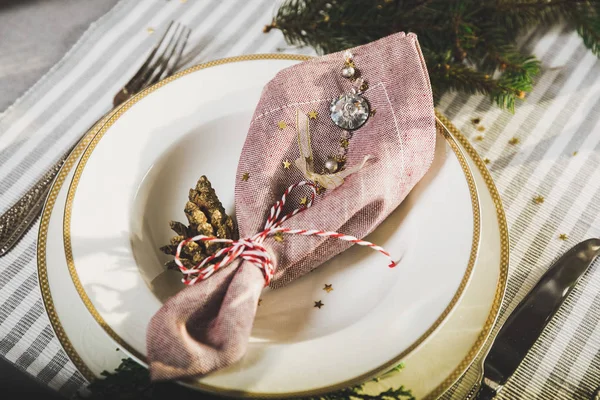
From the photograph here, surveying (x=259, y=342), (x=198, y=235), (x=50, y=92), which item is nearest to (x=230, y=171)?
(x=198, y=235)

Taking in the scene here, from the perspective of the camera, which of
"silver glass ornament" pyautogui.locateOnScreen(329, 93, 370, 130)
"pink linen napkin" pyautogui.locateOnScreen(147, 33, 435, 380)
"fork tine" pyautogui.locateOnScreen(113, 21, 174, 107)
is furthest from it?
"fork tine" pyautogui.locateOnScreen(113, 21, 174, 107)

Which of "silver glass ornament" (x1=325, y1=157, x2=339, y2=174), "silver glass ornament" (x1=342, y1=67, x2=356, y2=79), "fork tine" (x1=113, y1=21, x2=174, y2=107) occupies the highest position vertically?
"fork tine" (x1=113, y1=21, x2=174, y2=107)

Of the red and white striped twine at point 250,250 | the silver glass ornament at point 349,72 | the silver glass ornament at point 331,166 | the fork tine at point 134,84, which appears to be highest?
the fork tine at point 134,84

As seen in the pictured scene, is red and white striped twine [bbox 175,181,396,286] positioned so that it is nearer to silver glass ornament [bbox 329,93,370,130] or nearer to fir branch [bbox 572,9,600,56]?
silver glass ornament [bbox 329,93,370,130]

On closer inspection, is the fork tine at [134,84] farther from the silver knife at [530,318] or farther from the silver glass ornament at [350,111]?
the silver knife at [530,318]

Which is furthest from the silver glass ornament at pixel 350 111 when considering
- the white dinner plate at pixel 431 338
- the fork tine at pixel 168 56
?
the fork tine at pixel 168 56

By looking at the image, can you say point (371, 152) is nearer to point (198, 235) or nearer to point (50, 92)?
point (198, 235)

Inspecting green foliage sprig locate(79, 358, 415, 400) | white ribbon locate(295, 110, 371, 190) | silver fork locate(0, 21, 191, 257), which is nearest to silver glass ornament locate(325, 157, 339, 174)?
white ribbon locate(295, 110, 371, 190)
